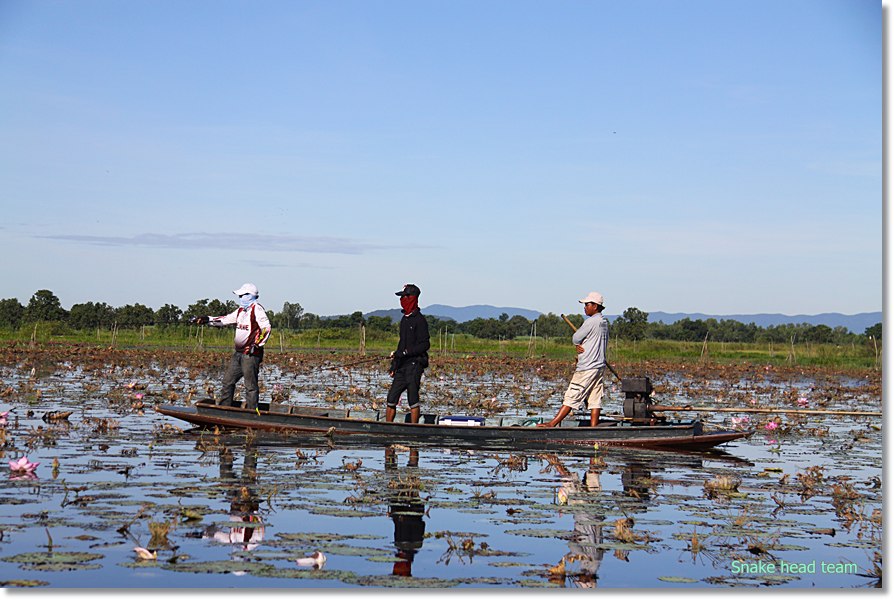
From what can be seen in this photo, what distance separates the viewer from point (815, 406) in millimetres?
24828

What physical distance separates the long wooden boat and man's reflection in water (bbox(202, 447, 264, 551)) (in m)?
3.32

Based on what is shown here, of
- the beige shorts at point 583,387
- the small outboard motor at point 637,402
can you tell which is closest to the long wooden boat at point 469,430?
the small outboard motor at point 637,402

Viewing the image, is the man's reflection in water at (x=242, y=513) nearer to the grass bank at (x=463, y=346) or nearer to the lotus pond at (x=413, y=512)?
the lotus pond at (x=413, y=512)

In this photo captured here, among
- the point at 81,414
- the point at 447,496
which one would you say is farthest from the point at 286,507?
the point at 81,414

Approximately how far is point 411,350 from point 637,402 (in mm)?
3493

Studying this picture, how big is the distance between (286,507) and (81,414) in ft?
29.7

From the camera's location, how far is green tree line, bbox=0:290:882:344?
8138 cm

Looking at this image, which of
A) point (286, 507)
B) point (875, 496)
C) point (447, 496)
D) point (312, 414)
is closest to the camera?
point (286, 507)

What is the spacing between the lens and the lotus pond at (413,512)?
7309 mm

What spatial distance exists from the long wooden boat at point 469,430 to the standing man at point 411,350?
53 centimetres

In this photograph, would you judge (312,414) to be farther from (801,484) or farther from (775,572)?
(775,572)

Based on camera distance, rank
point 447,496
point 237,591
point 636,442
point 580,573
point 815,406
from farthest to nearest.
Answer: point 815,406, point 636,442, point 447,496, point 580,573, point 237,591

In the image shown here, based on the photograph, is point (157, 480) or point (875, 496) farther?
point (875, 496)

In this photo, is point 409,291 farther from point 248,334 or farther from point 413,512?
point 413,512
